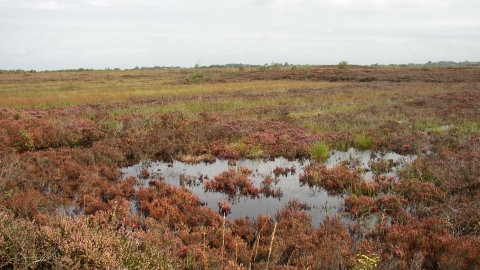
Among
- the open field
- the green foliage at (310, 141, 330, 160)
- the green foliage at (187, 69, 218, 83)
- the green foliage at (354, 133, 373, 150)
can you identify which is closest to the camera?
the open field

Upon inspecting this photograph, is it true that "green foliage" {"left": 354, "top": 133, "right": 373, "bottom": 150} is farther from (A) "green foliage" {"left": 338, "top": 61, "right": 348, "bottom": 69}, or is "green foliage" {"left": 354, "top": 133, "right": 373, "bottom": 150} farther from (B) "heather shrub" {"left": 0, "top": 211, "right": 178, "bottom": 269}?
(A) "green foliage" {"left": 338, "top": 61, "right": 348, "bottom": 69}

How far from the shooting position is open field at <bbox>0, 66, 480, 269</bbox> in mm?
5285

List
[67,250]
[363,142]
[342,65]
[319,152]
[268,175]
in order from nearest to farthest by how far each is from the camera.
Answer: [67,250]
[268,175]
[319,152]
[363,142]
[342,65]

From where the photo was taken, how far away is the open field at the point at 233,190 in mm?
5285

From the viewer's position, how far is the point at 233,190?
9.48 m

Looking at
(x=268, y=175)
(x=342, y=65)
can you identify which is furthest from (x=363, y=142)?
(x=342, y=65)

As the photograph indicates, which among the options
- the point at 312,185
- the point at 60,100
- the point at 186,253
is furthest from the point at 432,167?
the point at 60,100

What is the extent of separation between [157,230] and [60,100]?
23606 millimetres

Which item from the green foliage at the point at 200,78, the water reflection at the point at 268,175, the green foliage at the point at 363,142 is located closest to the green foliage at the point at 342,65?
the green foliage at the point at 200,78

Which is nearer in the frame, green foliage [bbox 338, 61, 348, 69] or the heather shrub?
the heather shrub

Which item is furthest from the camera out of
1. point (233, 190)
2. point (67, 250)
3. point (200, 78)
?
point (200, 78)

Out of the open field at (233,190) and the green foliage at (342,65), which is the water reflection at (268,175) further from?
the green foliage at (342,65)

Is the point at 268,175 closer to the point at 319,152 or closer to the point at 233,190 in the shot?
the point at 233,190

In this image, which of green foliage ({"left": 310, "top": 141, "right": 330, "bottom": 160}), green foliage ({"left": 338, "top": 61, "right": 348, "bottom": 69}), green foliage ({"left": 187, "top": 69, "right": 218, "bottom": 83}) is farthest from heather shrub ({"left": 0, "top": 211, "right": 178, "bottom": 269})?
green foliage ({"left": 338, "top": 61, "right": 348, "bottom": 69})
